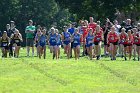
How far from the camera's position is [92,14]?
53.1 meters

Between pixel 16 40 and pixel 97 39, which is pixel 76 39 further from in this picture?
pixel 16 40

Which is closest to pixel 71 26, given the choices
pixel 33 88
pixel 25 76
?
pixel 25 76

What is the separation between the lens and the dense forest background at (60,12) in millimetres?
47309

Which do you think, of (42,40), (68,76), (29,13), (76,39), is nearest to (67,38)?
(76,39)

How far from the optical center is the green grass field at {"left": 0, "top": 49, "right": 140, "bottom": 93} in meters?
18.2

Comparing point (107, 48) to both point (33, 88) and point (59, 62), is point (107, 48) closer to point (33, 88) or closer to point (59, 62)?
point (59, 62)

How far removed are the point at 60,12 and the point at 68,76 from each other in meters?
76.1

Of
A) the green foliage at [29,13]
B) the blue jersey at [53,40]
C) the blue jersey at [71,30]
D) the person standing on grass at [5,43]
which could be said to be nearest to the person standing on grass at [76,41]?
the blue jersey at [53,40]

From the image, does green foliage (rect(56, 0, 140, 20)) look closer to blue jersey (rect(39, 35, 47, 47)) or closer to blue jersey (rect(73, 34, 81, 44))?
blue jersey (rect(39, 35, 47, 47))

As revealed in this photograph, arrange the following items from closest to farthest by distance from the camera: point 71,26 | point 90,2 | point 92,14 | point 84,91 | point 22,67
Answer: point 84,91 → point 22,67 → point 71,26 → point 90,2 → point 92,14

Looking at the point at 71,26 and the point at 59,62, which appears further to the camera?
the point at 71,26

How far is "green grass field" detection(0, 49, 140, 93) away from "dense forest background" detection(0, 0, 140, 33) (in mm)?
22991

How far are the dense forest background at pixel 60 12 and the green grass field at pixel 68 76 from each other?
75.4 feet

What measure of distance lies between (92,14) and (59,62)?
30428 millimetres
